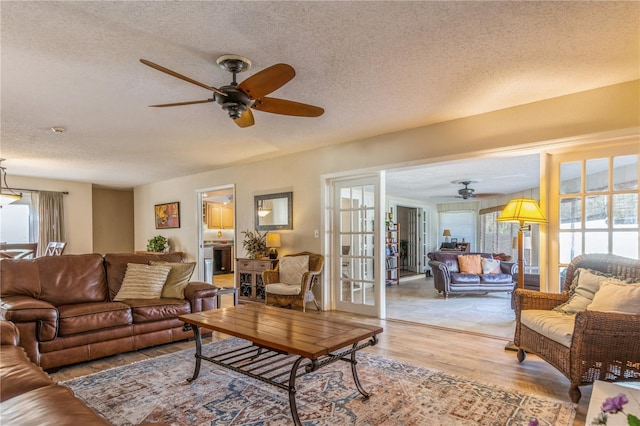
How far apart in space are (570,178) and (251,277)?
14.3 ft

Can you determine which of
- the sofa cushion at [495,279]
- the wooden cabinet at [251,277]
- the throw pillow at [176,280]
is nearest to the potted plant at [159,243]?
the wooden cabinet at [251,277]

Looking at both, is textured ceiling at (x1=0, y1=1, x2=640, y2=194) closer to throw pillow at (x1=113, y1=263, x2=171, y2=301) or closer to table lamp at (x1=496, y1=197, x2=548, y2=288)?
table lamp at (x1=496, y1=197, x2=548, y2=288)

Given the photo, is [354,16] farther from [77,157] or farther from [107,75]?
[77,157]

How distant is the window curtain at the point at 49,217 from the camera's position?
7.64 meters

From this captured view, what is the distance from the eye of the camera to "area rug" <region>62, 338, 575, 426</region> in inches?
82.7

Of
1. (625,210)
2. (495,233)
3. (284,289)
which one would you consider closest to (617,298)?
(625,210)

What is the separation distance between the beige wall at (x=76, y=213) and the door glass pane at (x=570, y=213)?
927 cm

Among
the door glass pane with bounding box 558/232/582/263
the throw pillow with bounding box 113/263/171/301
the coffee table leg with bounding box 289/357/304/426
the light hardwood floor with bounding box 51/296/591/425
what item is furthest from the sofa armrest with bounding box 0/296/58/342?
the door glass pane with bounding box 558/232/582/263

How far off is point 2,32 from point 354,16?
214 centimetres

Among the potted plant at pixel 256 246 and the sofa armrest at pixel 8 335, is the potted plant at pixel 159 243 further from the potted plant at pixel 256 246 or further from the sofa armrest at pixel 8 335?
the sofa armrest at pixel 8 335

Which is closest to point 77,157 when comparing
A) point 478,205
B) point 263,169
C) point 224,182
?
point 224,182

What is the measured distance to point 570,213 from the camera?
3402mm

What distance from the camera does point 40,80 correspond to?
9.43 feet

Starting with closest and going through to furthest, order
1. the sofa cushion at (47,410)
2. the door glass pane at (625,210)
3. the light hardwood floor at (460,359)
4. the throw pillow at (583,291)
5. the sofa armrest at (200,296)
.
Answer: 1. the sofa cushion at (47,410)
2. the light hardwood floor at (460,359)
3. the throw pillow at (583,291)
4. the door glass pane at (625,210)
5. the sofa armrest at (200,296)
